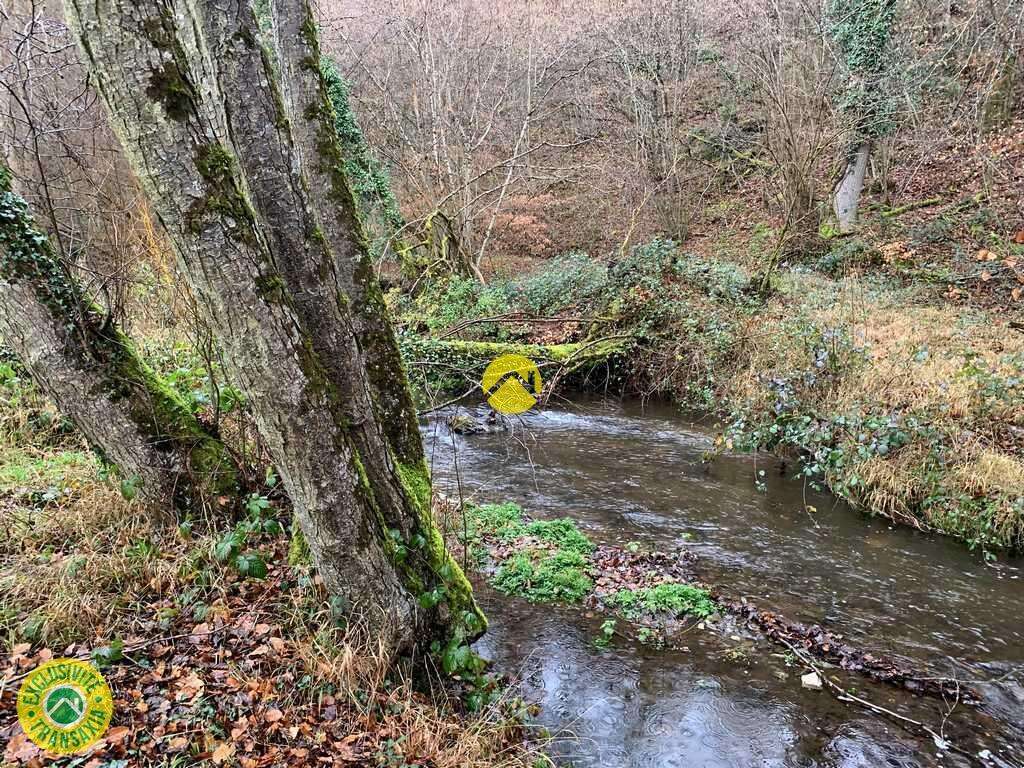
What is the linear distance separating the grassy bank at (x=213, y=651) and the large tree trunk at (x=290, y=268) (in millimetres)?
378

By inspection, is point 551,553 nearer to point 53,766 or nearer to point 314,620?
point 314,620

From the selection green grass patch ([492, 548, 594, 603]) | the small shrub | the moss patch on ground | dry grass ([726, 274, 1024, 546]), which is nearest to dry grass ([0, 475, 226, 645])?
the moss patch on ground

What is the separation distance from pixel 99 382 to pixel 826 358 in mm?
7823

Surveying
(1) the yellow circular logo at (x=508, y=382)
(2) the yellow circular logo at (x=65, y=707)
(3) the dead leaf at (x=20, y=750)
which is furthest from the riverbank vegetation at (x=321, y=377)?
(1) the yellow circular logo at (x=508, y=382)

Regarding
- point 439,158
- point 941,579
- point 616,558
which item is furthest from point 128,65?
point 439,158

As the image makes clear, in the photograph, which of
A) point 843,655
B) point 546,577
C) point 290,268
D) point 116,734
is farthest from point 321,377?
point 843,655

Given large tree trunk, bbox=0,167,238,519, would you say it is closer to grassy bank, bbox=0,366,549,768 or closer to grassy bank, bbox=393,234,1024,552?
grassy bank, bbox=0,366,549,768

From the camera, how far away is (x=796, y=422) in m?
7.18

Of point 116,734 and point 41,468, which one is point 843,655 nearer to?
point 116,734

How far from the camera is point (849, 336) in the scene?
8.05 m

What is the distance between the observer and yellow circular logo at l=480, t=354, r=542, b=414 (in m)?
4.34

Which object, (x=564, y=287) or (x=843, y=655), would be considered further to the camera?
(x=564, y=287)

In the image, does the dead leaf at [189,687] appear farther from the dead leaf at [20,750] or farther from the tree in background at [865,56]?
the tree in background at [865,56]

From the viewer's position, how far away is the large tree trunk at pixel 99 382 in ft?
11.9
